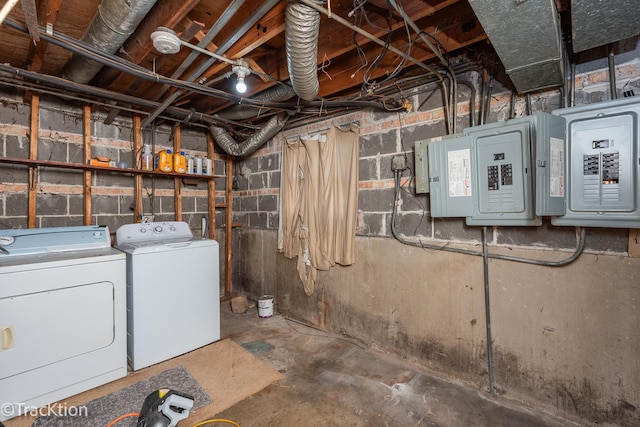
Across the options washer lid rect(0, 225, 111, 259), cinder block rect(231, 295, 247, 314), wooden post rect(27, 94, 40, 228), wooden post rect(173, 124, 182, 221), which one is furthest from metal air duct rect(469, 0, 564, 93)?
wooden post rect(27, 94, 40, 228)

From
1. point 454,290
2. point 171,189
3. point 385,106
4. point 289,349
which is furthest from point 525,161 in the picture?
point 171,189

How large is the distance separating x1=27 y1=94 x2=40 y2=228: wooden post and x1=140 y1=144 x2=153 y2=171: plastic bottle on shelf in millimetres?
800

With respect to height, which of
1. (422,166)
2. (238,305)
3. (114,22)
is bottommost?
(238,305)

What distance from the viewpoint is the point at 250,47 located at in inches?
72.9

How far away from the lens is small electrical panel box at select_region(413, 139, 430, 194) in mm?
2197

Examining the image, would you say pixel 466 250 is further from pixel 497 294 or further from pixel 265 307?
pixel 265 307

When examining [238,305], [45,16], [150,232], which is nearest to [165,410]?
[150,232]

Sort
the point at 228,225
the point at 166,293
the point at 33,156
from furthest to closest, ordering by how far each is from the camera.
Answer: the point at 228,225 → the point at 33,156 → the point at 166,293

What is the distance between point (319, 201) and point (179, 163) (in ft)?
5.28

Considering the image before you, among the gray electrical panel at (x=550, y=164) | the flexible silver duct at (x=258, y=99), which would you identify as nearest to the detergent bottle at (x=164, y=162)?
the flexible silver duct at (x=258, y=99)

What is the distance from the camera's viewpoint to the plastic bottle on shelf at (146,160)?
10.0 ft

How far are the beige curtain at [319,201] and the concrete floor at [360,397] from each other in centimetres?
78

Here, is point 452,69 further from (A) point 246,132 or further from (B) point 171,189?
(B) point 171,189

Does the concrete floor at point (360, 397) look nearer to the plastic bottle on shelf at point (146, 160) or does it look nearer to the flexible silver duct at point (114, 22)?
the plastic bottle on shelf at point (146, 160)
